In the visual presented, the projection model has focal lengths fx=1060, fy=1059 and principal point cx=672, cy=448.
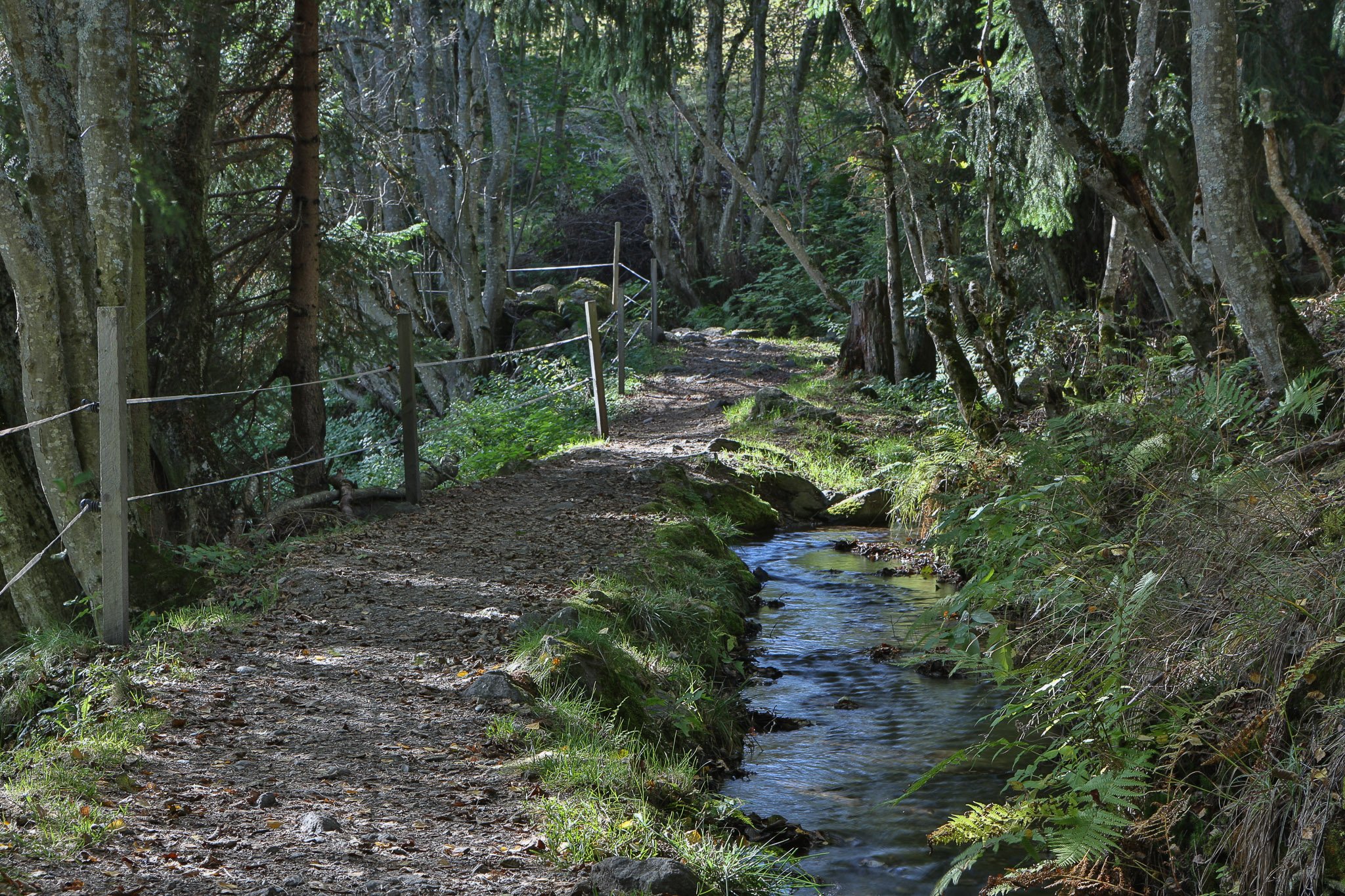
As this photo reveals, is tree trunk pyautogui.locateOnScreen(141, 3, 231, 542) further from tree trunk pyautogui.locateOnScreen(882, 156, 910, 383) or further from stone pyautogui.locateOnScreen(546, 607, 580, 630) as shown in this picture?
tree trunk pyautogui.locateOnScreen(882, 156, 910, 383)

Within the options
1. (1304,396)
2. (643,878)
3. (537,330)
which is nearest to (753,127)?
(537,330)

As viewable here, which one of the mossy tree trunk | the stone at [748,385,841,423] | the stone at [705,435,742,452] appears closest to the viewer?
the stone at [705,435,742,452]

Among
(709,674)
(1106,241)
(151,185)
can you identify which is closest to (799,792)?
(709,674)

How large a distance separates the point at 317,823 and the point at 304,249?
690 centimetres

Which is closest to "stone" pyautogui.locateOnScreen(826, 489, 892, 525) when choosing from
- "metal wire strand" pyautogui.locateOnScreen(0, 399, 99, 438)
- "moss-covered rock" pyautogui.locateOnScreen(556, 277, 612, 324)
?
"metal wire strand" pyautogui.locateOnScreen(0, 399, 99, 438)

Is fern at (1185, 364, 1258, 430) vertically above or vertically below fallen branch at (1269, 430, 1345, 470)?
above

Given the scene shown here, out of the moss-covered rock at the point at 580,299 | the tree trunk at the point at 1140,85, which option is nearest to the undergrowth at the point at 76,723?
the tree trunk at the point at 1140,85

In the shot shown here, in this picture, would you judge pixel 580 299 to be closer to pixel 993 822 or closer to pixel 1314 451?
pixel 1314 451

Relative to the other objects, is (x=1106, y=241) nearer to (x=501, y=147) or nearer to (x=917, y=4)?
(x=917, y=4)

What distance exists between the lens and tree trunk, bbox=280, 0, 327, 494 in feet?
29.9

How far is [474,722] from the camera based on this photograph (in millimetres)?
4191

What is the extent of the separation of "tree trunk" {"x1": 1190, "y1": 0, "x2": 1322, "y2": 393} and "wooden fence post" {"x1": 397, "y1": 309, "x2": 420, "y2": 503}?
18.6ft

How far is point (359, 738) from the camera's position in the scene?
4055 millimetres

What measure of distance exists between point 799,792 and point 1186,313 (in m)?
4.46
